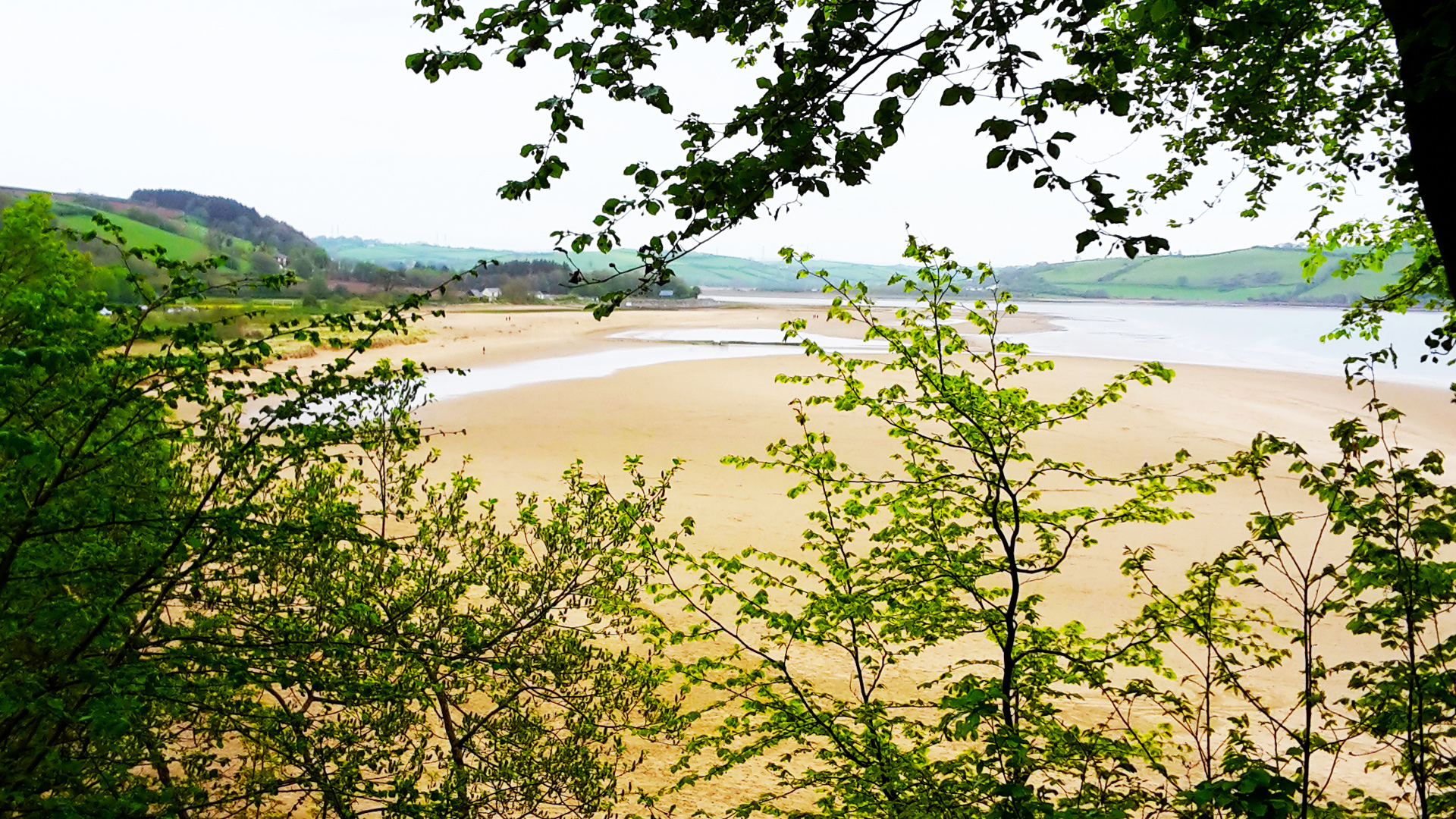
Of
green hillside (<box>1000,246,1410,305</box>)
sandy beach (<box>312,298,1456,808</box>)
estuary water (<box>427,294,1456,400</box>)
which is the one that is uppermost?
green hillside (<box>1000,246,1410,305</box>)

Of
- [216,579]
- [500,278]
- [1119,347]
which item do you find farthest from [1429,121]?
[500,278]

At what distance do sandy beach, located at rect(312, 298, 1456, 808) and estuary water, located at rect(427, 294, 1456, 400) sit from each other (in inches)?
85.1

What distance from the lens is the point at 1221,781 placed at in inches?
99.6

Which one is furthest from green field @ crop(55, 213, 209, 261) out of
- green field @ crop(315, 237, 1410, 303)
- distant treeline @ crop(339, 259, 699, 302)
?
green field @ crop(315, 237, 1410, 303)

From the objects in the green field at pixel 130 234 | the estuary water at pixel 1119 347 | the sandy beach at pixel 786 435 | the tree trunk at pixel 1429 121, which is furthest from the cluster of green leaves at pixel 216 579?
the estuary water at pixel 1119 347

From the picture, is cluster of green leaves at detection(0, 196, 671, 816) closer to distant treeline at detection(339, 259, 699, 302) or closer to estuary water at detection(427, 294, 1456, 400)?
estuary water at detection(427, 294, 1456, 400)

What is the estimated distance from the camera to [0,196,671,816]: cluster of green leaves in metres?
3.11

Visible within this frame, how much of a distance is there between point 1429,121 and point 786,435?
18.8 meters

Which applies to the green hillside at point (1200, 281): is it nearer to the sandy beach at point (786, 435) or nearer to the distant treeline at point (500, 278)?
the distant treeline at point (500, 278)

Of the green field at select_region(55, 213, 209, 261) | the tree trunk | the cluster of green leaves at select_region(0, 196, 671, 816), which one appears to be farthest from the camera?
the green field at select_region(55, 213, 209, 261)

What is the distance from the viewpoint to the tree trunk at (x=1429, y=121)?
7.22 ft

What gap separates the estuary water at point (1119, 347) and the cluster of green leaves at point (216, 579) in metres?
18.5

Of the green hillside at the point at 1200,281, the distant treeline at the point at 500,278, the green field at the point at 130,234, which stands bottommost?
the green field at the point at 130,234

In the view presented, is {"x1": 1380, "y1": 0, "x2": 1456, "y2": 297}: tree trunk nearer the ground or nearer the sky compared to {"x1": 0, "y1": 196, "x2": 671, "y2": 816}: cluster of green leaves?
nearer the sky
